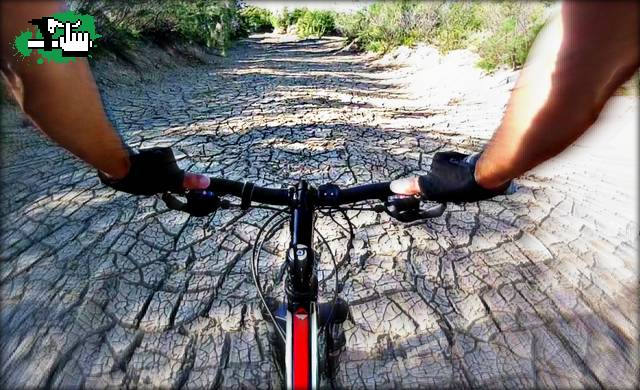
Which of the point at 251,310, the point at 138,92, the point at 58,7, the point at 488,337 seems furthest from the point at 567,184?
the point at 138,92

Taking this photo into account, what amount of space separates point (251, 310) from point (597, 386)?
5.34 feet

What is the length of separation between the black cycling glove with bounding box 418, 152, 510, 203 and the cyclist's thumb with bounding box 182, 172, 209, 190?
0.56m

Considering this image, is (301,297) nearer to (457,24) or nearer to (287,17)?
(457,24)

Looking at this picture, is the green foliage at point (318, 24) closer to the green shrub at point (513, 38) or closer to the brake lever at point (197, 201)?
the green shrub at point (513, 38)

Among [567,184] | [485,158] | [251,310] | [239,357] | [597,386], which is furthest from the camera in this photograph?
[567,184]

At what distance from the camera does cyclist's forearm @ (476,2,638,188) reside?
0.45 meters

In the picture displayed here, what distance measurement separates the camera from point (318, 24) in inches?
992

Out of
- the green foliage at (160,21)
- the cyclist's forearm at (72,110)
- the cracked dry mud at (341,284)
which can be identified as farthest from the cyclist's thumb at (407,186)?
the green foliage at (160,21)

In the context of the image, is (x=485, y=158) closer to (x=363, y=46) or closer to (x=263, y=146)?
(x=263, y=146)

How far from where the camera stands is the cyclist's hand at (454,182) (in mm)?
776

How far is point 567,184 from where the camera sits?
304 cm

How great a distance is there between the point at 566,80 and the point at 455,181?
31cm

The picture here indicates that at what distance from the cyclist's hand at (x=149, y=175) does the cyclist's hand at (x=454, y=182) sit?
1.98 feet

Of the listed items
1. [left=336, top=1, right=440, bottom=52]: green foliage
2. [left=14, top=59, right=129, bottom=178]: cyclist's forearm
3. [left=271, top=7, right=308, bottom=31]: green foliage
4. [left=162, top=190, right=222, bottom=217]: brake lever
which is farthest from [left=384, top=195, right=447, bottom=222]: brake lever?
[left=271, top=7, right=308, bottom=31]: green foliage
